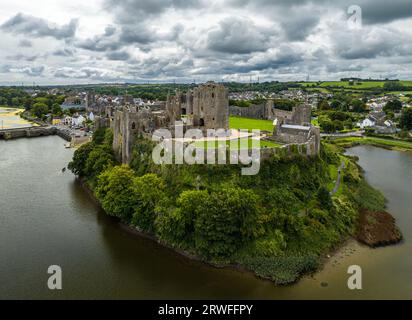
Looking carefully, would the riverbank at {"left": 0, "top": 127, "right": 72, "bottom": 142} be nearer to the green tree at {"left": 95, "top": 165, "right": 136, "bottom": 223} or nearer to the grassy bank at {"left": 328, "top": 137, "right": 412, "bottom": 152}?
the green tree at {"left": 95, "top": 165, "right": 136, "bottom": 223}

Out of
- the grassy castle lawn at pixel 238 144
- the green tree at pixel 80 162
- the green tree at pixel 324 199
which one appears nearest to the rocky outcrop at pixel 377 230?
the green tree at pixel 324 199

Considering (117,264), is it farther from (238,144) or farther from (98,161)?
(98,161)

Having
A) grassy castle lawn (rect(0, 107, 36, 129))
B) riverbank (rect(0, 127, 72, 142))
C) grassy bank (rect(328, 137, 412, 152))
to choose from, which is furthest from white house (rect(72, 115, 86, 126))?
grassy bank (rect(328, 137, 412, 152))

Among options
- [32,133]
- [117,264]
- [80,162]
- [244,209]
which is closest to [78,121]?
[32,133]

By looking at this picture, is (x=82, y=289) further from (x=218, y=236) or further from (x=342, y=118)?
(x=342, y=118)

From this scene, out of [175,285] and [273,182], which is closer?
[175,285]

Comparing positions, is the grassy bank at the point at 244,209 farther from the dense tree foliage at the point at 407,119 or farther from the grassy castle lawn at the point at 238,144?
the dense tree foliage at the point at 407,119
